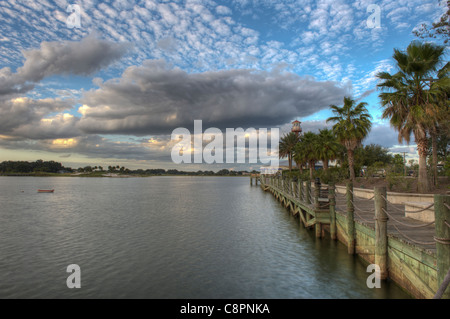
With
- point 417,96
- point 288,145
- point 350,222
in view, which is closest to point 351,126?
point 417,96

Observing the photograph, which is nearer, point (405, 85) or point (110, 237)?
point (110, 237)

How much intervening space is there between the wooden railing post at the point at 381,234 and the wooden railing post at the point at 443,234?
2856 millimetres

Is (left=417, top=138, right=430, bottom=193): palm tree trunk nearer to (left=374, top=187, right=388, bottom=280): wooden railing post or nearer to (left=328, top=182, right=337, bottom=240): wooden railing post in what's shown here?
(left=328, top=182, right=337, bottom=240): wooden railing post

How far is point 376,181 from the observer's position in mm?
29375

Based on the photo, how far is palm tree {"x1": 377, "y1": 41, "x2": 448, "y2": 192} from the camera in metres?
18.8

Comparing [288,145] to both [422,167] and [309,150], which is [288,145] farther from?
[422,167]

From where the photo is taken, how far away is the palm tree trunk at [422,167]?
18.9 metres

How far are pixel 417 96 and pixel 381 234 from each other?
592 inches

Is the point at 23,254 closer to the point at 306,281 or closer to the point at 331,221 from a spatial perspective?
the point at 306,281

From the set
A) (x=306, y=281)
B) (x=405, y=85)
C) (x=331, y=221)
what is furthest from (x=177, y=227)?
(x=405, y=85)

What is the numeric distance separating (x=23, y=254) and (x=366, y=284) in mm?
14309

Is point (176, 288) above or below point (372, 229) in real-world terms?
below

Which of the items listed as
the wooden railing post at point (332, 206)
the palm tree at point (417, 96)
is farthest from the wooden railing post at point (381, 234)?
the palm tree at point (417, 96)
